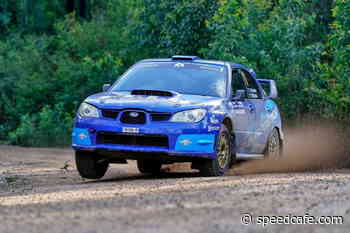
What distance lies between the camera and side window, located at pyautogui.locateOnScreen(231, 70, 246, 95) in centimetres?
1342

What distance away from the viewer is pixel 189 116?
11.8 metres

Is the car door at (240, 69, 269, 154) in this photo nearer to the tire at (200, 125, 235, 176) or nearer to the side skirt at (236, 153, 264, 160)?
the side skirt at (236, 153, 264, 160)

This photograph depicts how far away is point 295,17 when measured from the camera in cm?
2388

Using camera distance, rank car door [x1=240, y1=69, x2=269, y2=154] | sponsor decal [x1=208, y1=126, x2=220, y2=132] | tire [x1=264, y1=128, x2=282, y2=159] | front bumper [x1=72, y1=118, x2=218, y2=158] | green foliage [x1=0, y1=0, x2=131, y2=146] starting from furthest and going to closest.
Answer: green foliage [x1=0, y1=0, x2=131, y2=146]
tire [x1=264, y1=128, x2=282, y2=159]
car door [x1=240, y1=69, x2=269, y2=154]
sponsor decal [x1=208, y1=126, x2=220, y2=132]
front bumper [x1=72, y1=118, x2=218, y2=158]

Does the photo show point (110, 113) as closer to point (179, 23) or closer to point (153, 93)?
point (153, 93)

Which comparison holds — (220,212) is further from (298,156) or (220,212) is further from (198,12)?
(198,12)

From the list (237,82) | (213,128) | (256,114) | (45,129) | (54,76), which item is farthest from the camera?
(54,76)

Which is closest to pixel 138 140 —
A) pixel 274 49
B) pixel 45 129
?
pixel 274 49

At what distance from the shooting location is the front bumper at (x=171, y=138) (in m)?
A: 11.7

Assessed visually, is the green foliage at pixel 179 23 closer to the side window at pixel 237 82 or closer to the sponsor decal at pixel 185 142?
the side window at pixel 237 82

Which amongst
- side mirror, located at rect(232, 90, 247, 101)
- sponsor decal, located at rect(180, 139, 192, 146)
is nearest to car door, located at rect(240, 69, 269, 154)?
side mirror, located at rect(232, 90, 247, 101)

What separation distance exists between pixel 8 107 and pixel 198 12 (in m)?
5.87

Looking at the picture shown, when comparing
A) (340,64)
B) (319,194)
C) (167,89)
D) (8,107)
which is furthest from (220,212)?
(8,107)

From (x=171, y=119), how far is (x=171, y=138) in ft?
0.75
